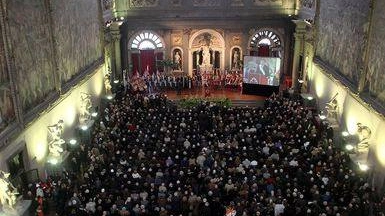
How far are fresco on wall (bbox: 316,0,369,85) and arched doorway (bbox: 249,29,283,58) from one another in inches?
290

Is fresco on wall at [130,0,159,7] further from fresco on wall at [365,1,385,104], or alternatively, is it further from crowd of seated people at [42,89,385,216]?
fresco on wall at [365,1,385,104]

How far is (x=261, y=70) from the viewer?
33.5m

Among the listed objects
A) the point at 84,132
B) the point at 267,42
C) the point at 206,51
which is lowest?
the point at 84,132

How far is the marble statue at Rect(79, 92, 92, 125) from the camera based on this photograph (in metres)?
26.1

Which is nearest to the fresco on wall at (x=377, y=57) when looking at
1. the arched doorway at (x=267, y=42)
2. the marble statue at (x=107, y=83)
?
the arched doorway at (x=267, y=42)

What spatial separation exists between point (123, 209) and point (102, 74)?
1773 cm

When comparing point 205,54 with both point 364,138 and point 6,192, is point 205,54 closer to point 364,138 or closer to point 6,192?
point 364,138

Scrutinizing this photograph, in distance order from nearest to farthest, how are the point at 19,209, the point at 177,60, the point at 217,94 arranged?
the point at 19,209 < the point at 217,94 < the point at 177,60

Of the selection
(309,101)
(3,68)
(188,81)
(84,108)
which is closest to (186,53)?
(188,81)

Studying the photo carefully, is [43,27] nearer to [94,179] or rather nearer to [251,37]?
[94,179]

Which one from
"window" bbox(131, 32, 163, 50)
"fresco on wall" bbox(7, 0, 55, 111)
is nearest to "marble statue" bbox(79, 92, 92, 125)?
"fresco on wall" bbox(7, 0, 55, 111)

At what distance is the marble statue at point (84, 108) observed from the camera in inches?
1026

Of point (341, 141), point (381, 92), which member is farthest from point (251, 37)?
point (381, 92)

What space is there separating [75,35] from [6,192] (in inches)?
491
